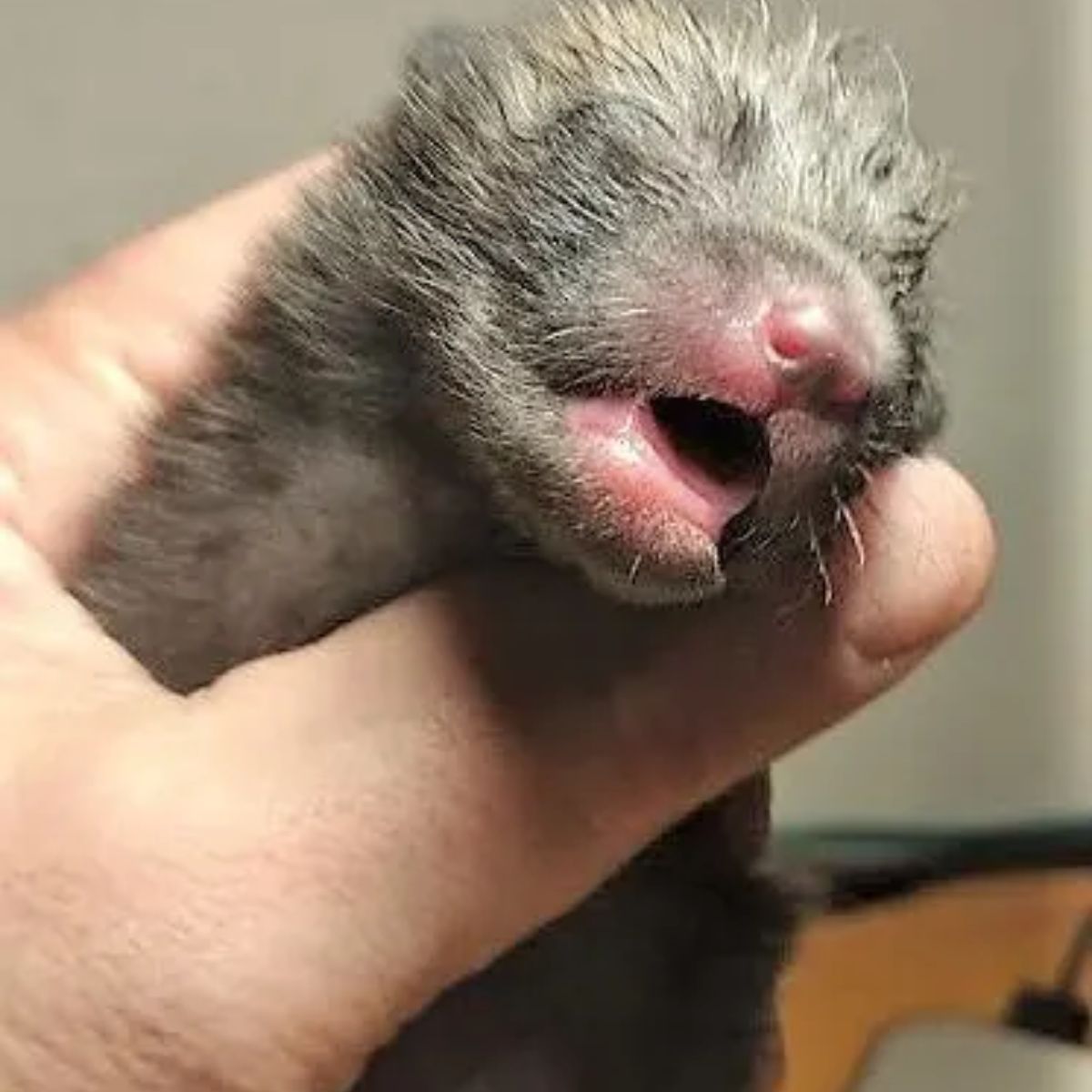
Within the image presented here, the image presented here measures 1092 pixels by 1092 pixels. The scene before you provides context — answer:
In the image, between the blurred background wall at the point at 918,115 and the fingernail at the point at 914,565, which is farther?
the blurred background wall at the point at 918,115

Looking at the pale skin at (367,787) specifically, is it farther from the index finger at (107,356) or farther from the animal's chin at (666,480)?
the index finger at (107,356)

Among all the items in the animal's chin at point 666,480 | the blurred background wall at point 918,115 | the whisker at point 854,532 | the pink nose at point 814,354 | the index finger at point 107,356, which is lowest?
the animal's chin at point 666,480

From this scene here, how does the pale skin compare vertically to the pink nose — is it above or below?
below

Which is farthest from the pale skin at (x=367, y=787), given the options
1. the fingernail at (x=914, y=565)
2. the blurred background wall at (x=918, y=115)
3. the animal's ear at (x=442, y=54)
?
the blurred background wall at (x=918, y=115)

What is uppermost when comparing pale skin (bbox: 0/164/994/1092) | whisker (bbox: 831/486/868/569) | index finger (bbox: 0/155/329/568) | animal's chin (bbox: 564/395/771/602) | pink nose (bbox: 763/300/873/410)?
index finger (bbox: 0/155/329/568)

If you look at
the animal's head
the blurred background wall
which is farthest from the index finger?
the blurred background wall

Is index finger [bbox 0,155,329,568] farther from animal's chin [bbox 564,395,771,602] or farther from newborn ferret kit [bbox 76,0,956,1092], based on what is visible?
animal's chin [bbox 564,395,771,602]

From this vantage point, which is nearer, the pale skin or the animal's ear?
the pale skin

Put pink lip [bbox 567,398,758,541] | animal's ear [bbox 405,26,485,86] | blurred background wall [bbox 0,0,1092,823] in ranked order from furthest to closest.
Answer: blurred background wall [bbox 0,0,1092,823], animal's ear [bbox 405,26,485,86], pink lip [bbox 567,398,758,541]
